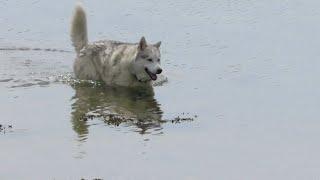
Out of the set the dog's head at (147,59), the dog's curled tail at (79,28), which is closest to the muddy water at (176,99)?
the dog's head at (147,59)

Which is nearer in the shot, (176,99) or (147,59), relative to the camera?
(176,99)

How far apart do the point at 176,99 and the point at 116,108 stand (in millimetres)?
1291

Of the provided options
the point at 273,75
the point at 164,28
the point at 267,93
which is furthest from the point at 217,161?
the point at 164,28

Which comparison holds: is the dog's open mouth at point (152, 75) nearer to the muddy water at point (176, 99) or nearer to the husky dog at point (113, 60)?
the husky dog at point (113, 60)

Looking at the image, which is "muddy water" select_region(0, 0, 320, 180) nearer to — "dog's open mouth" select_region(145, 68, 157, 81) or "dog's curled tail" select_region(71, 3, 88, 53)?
"dog's open mouth" select_region(145, 68, 157, 81)

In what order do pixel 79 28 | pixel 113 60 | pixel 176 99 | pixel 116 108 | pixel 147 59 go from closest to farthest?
pixel 116 108
pixel 176 99
pixel 147 59
pixel 113 60
pixel 79 28

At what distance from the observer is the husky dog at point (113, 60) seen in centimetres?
1745

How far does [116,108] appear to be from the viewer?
1584cm

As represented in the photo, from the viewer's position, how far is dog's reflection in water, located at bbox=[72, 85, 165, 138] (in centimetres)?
1433

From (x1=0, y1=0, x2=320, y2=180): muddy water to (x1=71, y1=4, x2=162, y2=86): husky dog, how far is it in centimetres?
33

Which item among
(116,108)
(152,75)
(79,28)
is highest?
(79,28)

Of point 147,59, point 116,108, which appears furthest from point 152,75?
point 116,108

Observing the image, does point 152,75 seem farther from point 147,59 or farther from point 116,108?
point 116,108

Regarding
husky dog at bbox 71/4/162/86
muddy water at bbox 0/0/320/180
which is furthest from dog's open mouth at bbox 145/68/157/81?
muddy water at bbox 0/0/320/180
